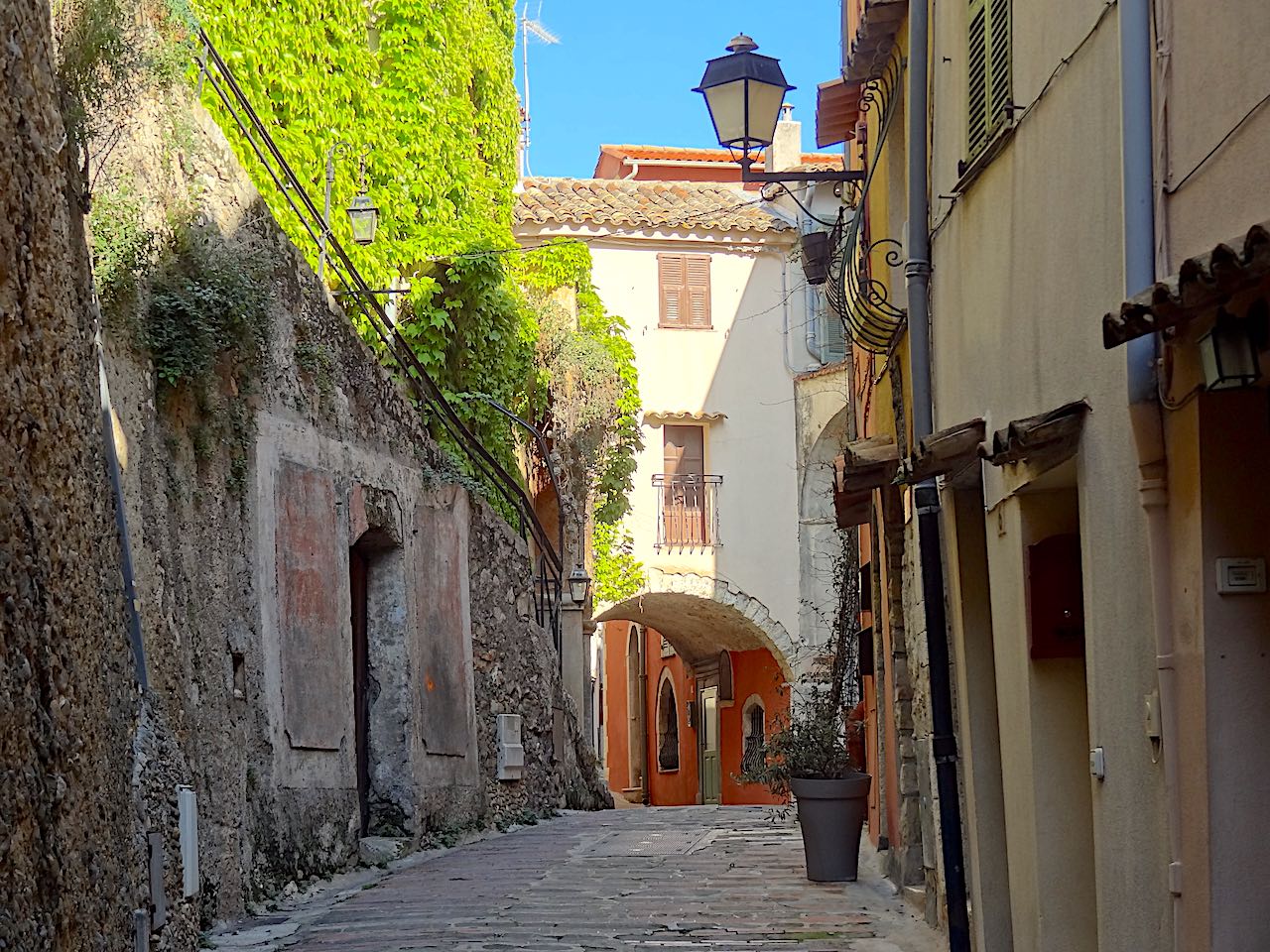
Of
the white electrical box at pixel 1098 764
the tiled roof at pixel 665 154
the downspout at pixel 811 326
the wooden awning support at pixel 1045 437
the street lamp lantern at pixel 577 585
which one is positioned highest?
the tiled roof at pixel 665 154

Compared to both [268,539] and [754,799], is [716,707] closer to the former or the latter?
[754,799]

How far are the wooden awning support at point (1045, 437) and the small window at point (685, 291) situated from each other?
878 inches

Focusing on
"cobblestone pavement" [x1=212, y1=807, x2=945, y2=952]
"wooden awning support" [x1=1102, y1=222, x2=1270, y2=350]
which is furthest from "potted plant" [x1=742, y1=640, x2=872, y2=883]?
"wooden awning support" [x1=1102, y1=222, x2=1270, y2=350]

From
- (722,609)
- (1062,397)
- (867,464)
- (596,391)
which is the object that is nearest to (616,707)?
(722,609)

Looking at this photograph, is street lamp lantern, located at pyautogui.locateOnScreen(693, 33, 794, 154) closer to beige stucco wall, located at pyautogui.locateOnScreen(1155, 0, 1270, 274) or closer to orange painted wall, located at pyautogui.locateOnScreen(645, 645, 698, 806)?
beige stucco wall, located at pyautogui.locateOnScreen(1155, 0, 1270, 274)

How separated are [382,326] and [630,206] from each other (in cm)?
1206

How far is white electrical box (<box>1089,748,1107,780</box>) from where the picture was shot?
556 cm

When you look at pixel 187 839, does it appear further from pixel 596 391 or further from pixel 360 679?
pixel 596 391

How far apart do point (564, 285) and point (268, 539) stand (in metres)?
14.1

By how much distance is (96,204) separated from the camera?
9172mm

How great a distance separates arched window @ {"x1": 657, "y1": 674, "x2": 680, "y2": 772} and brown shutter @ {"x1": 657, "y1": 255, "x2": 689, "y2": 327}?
1103 cm

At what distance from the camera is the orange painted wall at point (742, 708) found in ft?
97.6

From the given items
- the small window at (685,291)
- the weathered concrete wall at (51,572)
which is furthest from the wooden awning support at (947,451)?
the small window at (685,291)

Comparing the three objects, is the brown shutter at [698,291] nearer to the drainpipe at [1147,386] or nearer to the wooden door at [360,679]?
the wooden door at [360,679]
